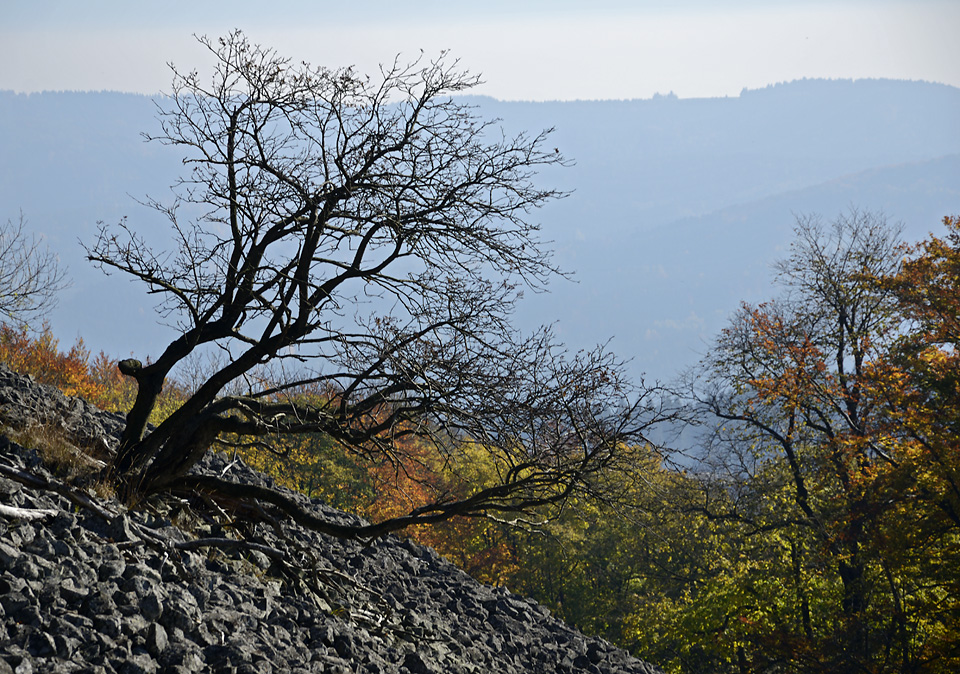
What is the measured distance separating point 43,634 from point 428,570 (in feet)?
33.4

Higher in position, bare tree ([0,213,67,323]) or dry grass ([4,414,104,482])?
bare tree ([0,213,67,323])

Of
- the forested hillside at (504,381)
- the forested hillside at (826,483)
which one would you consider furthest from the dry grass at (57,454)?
the forested hillside at (826,483)

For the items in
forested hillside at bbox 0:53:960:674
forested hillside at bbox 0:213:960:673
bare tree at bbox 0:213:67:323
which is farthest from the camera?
bare tree at bbox 0:213:67:323

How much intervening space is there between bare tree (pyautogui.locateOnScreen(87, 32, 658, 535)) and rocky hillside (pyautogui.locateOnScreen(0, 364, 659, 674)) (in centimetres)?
109

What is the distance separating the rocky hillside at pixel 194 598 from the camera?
20.1 ft

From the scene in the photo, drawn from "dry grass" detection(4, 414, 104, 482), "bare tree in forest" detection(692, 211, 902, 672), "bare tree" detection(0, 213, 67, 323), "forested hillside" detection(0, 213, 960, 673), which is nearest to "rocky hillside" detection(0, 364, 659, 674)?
"dry grass" detection(4, 414, 104, 482)

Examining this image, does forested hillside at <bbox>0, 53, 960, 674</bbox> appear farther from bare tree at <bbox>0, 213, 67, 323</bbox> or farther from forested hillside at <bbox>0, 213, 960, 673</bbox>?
bare tree at <bbox>0, 213, 67, 323</bbox>

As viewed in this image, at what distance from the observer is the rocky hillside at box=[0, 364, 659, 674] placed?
6.12 meters

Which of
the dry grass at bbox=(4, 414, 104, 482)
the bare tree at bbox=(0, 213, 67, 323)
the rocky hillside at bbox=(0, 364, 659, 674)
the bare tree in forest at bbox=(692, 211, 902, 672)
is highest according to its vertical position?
the bare tree in forest at bbox=(692, 211, 902, 672)

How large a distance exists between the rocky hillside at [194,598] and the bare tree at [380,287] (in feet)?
3.57

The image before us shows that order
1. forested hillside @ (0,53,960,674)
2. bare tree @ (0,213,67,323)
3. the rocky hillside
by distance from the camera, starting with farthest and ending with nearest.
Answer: bare tree @ (0,213,67,323)
forested hillside @ (0,53,960,674)
the rocky hillside

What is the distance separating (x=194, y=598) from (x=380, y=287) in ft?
13.7

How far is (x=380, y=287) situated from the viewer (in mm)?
9680

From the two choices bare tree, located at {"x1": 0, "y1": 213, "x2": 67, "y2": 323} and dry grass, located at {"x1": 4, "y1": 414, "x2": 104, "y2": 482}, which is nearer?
dry grass, located at {"x1": 4, "y1": 414, "x2": 104, "y2": 482}
